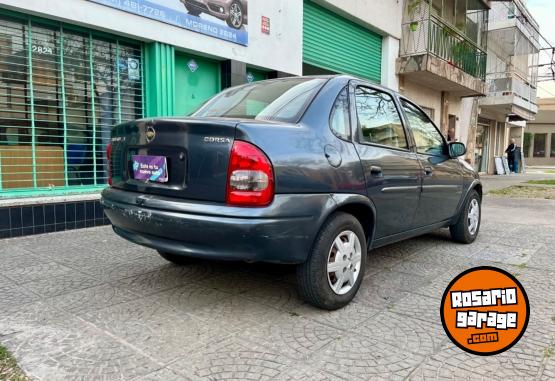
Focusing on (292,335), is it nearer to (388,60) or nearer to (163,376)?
(163,376)

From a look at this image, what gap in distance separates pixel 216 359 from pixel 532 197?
10.5 meters

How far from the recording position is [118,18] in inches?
230

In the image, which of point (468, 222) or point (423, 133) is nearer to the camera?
point (423, 133)

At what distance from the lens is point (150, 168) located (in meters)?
2.92

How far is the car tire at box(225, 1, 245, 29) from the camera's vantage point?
732cm

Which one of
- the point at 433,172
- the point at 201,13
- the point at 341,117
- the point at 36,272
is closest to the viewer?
the point at 341,117

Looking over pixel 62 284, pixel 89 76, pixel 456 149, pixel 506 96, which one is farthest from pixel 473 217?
pixel 506 96

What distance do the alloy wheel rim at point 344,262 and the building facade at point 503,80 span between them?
17.0 m

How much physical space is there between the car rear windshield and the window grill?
2896 millimetres

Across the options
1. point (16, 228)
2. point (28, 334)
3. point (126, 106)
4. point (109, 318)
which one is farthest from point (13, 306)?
point (126, 106)

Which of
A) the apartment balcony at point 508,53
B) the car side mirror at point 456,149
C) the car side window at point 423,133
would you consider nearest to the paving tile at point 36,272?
the car side window at point 423,133

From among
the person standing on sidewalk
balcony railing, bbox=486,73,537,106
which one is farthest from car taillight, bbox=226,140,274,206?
the person standing on sidewalk

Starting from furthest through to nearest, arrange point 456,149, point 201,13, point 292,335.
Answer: point 201,13 → point 456,149 → point 292,335

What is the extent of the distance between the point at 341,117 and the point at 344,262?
1.05 m
